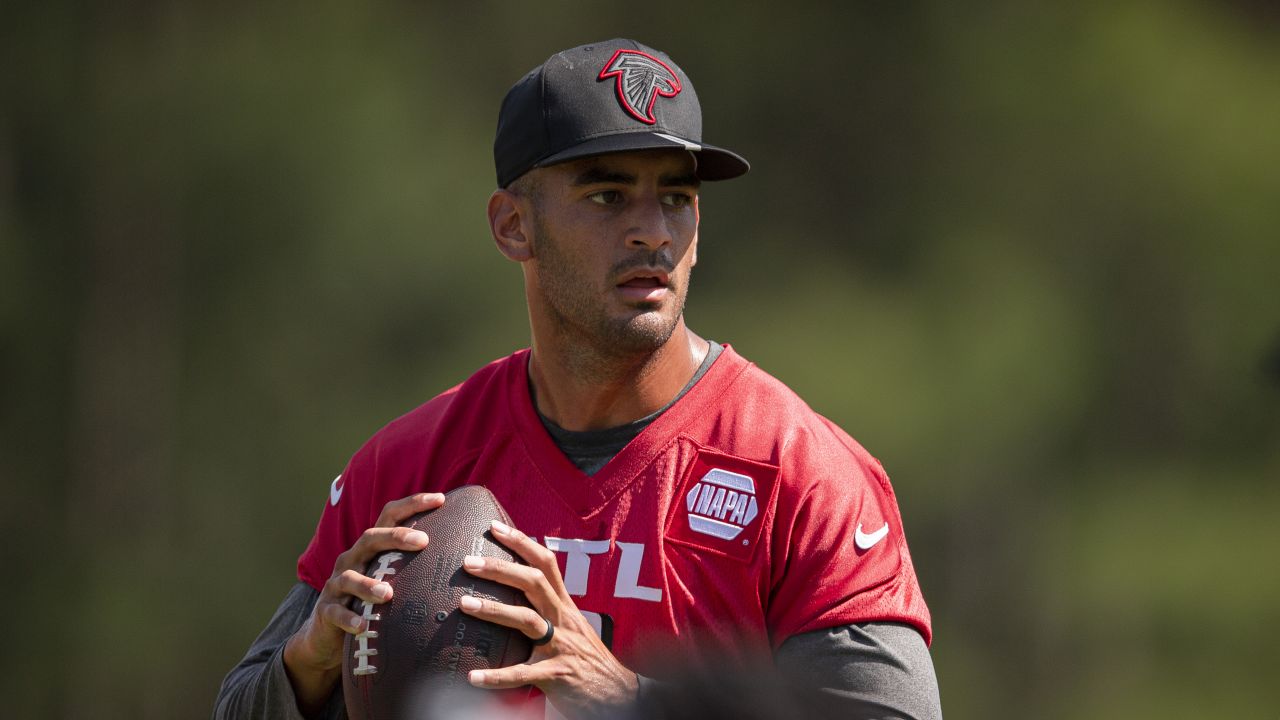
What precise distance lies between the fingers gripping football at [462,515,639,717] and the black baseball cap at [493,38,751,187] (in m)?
0.74

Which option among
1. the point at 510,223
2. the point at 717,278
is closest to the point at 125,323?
the point at 717,278

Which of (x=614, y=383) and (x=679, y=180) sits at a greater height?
(x=679, y=180)

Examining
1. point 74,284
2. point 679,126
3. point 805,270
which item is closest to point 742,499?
point 679,126

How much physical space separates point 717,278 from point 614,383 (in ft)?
12.4

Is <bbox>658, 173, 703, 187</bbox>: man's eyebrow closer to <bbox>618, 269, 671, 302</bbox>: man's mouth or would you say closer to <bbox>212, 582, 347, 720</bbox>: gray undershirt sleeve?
<bbox>618, 269, 671, 302</bbox>: man's mouth

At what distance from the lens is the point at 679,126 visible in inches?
99.0

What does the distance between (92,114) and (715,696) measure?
5126 millimetres

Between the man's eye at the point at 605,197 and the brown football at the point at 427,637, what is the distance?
2.09ft

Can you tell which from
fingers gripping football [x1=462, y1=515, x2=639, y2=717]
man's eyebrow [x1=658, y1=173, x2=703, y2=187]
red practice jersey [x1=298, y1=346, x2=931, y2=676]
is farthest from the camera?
man's eyebrow [x1=658, y1=173, x2=703, y2=187]

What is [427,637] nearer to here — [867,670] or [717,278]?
[867,670]

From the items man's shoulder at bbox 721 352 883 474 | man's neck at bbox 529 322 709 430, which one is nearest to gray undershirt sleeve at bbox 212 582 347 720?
man's neck at bbox 529 322 709 430

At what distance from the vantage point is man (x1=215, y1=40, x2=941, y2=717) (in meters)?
2.26

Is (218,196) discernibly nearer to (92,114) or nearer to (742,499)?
(92,114)

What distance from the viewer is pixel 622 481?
8.16ft
